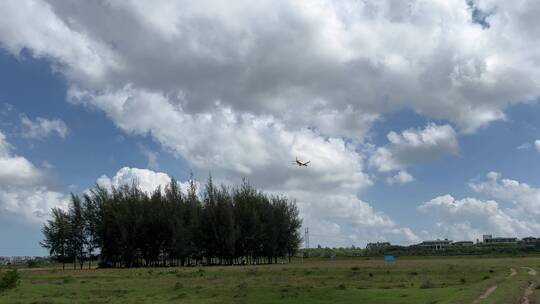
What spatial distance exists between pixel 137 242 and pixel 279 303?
7199cm

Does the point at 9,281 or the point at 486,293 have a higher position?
the point at 9,281

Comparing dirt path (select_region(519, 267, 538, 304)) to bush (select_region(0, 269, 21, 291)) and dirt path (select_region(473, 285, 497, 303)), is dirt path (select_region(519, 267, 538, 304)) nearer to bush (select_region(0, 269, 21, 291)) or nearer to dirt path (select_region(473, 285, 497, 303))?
dirt path (select_region(473, 285, 497, 303))

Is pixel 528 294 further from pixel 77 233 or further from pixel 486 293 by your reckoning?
pixel 77 233

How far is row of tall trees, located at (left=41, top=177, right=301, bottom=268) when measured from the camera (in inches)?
3930

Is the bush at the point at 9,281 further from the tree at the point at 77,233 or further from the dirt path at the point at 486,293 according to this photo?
the tree at the point at 77,233

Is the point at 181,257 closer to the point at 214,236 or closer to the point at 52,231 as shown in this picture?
the point at 214,236

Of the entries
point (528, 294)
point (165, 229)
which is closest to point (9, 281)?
point (528, 294)

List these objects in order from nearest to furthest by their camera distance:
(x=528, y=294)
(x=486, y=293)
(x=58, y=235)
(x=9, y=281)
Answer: (x=528, y=294)
(x=486, y=293)
(x=9, y=281)
(x=58, y=235)

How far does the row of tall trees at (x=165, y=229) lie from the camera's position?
99.8m

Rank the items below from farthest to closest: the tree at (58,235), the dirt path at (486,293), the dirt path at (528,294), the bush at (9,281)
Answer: the tree at (58,235)
the bush at (9,281)
the dirt path at (486,293)
the dirt path at (528,294)

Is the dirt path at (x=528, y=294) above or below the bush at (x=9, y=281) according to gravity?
below

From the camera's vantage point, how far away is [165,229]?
334ft

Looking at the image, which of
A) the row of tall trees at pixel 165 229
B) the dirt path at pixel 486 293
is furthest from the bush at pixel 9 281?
the row of tall trees at pixel 165 229

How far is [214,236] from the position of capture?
10581cm
